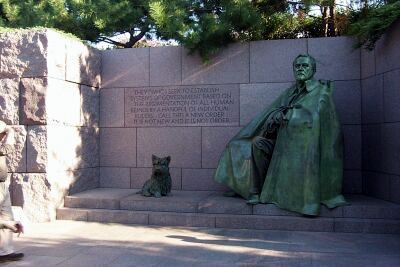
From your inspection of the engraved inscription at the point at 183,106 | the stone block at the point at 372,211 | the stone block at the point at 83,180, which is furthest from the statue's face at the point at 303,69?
the stone block at the point at 83,180

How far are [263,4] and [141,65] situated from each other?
8.65 feet

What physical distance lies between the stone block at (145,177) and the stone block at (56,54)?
2.13 m

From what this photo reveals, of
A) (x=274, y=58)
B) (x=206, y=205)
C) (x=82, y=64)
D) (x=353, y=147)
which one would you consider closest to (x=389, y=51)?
(x=353, y=147)

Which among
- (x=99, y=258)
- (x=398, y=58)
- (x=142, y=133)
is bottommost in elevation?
(x=99, y=258)

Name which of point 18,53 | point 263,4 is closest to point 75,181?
point 18,53

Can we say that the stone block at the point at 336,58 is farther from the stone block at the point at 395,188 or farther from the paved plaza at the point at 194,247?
the paved plaza at the point at 194,247

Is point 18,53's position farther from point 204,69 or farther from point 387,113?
point 387,113

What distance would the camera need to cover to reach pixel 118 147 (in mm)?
8562

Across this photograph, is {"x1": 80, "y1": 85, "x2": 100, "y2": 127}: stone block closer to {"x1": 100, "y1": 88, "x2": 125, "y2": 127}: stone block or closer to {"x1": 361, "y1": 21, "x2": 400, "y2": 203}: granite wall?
{"x1": 100, "y1": 88, "x2": 125, "y2": 127}: stone block

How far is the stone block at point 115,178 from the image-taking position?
27.9 feet

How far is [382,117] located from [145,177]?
4061 millimetres

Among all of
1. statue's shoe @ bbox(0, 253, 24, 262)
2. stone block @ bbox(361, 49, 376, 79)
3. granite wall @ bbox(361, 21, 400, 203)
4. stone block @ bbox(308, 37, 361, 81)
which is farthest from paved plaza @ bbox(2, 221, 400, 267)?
stone block @ bbox(308, 37, 361, 81)

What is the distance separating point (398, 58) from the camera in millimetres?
6461

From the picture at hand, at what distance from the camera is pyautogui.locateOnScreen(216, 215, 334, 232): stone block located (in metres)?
6.16
